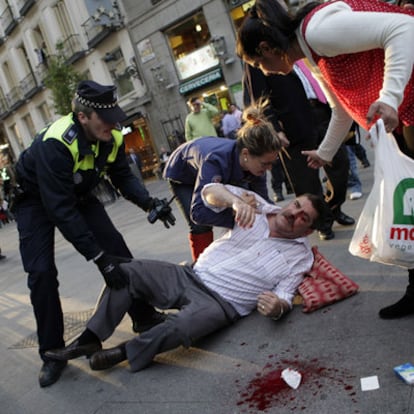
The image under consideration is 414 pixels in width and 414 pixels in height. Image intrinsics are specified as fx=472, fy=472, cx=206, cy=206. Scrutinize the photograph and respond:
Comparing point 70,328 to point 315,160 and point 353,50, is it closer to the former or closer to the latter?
point 315,160

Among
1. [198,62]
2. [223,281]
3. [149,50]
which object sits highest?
[149,50]

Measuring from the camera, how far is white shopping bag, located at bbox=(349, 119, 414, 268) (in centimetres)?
188

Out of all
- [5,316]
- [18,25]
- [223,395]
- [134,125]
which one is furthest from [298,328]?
[18,25]

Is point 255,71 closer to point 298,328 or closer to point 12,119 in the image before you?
point 298,328

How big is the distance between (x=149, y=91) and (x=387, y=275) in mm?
17337

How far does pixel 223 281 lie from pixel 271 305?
1.02ft

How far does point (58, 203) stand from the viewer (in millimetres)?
2674

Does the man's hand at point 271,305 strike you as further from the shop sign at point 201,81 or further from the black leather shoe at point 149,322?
the shop sign at point 201,81

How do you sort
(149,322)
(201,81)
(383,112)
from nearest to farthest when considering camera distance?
(383,112) < (149,322) < (201,81)

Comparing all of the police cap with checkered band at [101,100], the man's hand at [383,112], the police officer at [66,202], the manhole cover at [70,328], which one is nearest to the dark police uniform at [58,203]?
the police officer at [66,202]

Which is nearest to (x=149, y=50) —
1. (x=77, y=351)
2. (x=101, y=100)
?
(x=101, y=100)

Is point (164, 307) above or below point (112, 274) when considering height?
below

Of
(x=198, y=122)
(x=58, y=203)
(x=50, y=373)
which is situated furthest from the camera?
(x=198, y=122)

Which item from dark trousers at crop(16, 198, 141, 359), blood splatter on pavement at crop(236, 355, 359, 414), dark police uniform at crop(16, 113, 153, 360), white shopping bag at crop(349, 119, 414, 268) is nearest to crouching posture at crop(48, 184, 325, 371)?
dark trousers at crop(16, 198, 141, 359)
